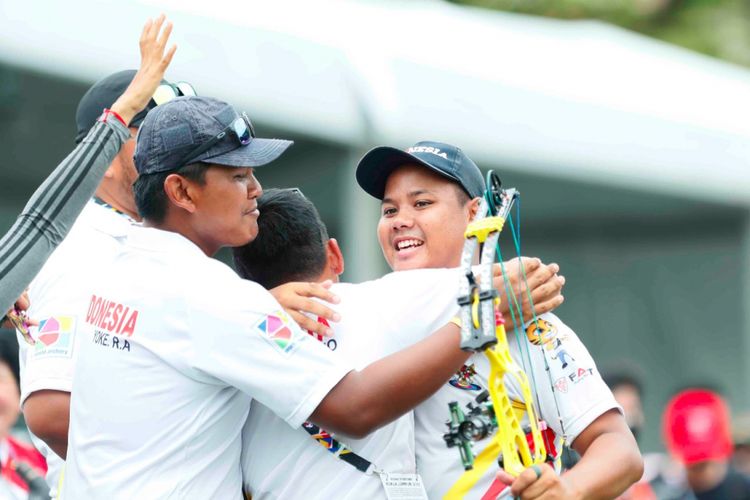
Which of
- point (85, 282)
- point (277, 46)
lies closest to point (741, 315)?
point (277, 46)

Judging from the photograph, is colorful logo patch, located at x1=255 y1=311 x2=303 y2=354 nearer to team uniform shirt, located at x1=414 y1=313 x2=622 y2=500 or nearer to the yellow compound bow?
the yellow compound bow

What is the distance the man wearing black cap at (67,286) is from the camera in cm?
383

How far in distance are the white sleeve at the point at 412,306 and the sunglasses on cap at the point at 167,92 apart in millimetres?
1049

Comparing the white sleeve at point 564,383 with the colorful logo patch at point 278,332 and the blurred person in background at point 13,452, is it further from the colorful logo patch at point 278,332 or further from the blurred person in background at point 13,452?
the blurred person in background at point 13,452

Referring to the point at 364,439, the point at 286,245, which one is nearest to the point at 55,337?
the point at 286,245

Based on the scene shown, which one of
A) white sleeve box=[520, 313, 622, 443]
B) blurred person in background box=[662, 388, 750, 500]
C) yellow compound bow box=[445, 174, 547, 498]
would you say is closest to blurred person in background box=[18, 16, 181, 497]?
yellow compound bow box=[445, 174, 547, 498]

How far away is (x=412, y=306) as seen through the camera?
3424mm

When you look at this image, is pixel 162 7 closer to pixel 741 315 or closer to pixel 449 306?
pixel 449 306

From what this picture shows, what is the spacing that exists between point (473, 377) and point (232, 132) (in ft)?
3.06

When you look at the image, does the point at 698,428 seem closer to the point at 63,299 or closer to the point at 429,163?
the point at 429,163

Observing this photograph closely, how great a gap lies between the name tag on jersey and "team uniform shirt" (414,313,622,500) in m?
0.11

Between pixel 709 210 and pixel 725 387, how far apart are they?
2.17 m

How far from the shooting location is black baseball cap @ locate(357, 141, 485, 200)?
154 inches

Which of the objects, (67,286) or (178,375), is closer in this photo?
(178,375)
